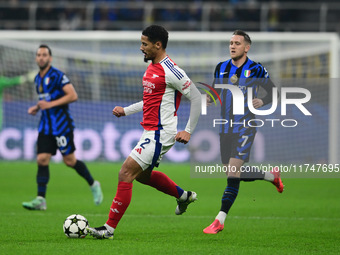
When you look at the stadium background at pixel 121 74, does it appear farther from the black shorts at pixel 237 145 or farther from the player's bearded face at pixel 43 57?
the black shorts at pixel 237 145

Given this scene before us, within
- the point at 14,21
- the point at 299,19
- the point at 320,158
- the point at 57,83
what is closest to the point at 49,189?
the point at 57,83

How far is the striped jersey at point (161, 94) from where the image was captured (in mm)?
7246

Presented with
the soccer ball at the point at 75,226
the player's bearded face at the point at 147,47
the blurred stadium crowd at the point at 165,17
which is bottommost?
the soccer ball at the point at 75,226

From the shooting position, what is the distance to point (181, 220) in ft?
31.0

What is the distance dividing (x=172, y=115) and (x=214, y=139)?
1.89 meters

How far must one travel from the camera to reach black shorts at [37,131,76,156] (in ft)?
34.3

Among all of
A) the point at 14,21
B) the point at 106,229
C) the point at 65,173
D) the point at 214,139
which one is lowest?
the point at 65,173

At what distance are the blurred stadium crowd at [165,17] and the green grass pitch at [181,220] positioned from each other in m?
7.98

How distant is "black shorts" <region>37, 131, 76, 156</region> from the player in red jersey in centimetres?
339

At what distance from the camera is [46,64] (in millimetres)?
10602

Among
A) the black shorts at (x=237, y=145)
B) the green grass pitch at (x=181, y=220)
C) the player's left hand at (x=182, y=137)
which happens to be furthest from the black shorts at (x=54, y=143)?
the player's left hand at (x=182, y=137)

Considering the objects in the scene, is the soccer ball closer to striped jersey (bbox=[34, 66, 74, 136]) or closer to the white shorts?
the white shorts

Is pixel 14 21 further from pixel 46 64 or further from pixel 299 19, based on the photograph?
pixel 46 64

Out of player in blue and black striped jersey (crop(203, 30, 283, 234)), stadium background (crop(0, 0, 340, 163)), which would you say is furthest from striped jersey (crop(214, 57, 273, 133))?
stadium background (crop(0, 0, 340, 163))
